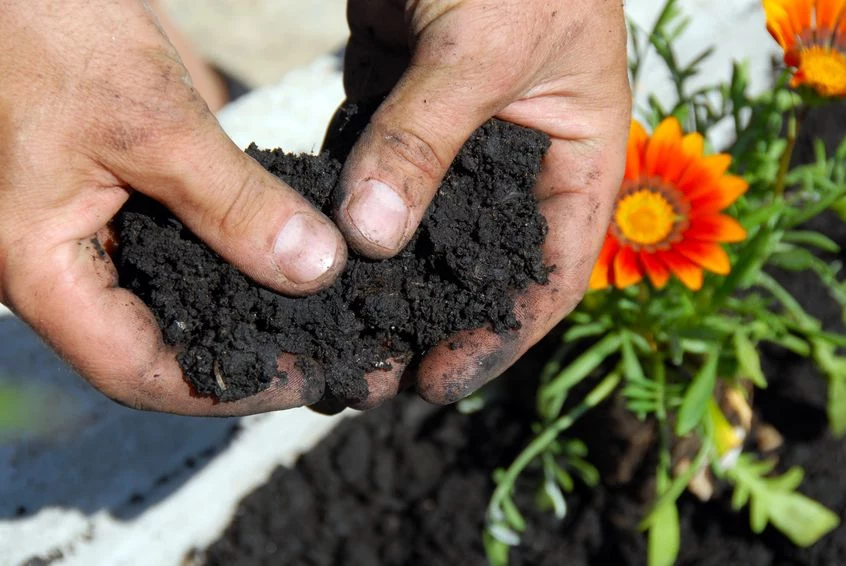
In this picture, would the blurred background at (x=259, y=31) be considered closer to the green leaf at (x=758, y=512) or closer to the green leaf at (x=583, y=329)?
the green leaf at (x=583, y=329)

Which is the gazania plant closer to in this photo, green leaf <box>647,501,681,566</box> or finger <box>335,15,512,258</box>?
green leaf <box>647,501,681,566</box>

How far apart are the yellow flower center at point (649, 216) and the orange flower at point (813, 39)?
0.31m

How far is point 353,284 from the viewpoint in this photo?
1402 mm

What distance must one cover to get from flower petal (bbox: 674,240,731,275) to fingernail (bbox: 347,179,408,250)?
0.59 meters

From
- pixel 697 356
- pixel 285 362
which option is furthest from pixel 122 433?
pixel 697 356

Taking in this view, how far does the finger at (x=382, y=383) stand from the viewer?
1.47 m

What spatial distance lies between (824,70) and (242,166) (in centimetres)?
105

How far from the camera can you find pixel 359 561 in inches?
84.7

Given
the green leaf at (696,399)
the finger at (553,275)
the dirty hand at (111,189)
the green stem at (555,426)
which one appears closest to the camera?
the dirty hand at (111,189)

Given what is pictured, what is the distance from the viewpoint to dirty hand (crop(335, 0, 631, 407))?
1.30m

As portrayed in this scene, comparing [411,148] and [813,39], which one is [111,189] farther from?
[813,39]

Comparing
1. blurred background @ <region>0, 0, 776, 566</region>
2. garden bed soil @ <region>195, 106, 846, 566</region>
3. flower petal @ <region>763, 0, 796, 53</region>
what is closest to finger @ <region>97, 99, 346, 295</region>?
blurred background @ <region>0, 0, 776, 566</region>

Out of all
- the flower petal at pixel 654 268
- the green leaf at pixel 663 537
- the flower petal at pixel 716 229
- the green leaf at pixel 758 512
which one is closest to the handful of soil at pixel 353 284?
the flower petal at pixel 654 268

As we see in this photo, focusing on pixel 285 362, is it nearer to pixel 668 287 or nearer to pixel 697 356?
pixel 668 287
